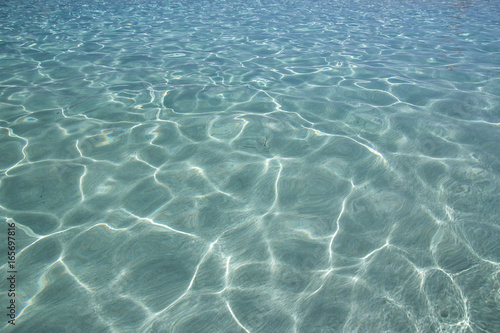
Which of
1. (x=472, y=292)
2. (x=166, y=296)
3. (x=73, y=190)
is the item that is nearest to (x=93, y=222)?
(x=73, y=190)

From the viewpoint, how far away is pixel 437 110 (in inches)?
169

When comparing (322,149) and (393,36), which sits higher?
(322,149)

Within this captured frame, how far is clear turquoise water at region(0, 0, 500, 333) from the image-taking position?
207cm

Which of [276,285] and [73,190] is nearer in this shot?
[276,285]

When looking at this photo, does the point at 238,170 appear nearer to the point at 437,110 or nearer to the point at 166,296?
the point at 166,296

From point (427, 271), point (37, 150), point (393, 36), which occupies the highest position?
point (427, 271)

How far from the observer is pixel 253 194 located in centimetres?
301

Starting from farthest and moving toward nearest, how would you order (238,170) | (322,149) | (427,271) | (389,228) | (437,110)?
(437,110)
(322,149)
(238,170)
(389,228)
(427,271)

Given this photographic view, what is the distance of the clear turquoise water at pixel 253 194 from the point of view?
2066 mm

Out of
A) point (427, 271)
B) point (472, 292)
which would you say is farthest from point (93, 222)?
point (472, 292)

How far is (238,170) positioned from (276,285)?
1.41 metres

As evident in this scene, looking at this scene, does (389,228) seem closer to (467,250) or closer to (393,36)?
(467,250)

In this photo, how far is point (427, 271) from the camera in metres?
2.22

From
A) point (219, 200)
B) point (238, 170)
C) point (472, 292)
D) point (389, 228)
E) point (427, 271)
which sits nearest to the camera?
point (472, 292)
